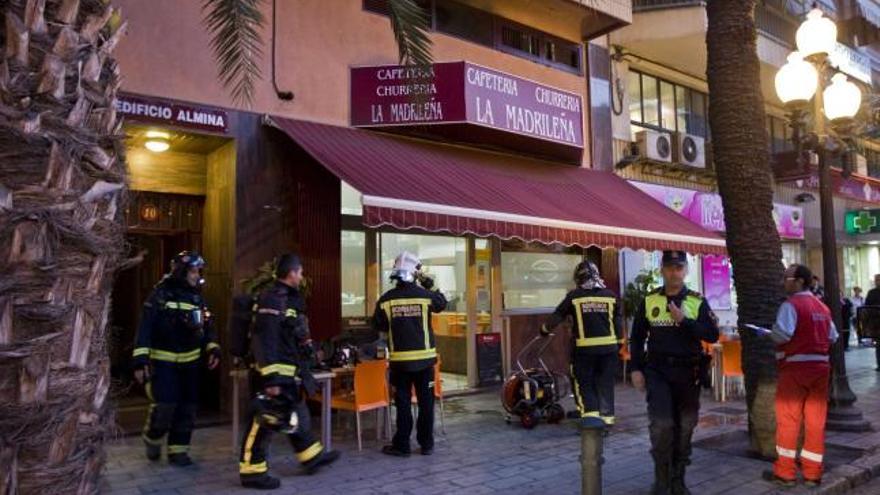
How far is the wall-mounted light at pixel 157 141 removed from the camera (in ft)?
26.3

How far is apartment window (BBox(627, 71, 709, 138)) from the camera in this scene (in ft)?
46.1

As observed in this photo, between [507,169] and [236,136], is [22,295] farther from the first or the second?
[507,169]

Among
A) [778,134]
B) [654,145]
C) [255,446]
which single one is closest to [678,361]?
[255,446]

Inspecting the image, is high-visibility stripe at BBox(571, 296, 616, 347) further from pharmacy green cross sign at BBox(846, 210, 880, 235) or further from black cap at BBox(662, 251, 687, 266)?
pharmacy green cross sign at BBox(846, 210, 880, 235)

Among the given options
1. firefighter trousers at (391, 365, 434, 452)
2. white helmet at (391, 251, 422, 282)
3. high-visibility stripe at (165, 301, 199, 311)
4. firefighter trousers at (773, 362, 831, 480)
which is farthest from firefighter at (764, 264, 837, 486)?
high-visibility stripe at (165, 301, 199, 311)

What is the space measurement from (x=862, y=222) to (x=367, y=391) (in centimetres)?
1806

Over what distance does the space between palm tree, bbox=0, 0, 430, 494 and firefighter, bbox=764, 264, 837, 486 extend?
4990 mm

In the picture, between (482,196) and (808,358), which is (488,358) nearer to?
(482,196)

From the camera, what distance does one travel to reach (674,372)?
5.18m

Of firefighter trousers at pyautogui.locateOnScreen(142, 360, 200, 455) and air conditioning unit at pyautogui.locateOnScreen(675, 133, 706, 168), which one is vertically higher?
air conditioning unit at pyautogui.locateOnScreen(675, 133, 706, 168)

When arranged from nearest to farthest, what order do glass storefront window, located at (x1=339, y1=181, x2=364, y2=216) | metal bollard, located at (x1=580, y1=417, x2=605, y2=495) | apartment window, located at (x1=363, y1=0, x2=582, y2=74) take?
metal bollard, located at (x1=580, y1=417, x2=605, y2=495) < glass storefront window, located at (x1=339, y1=181, x2=364, y2=216) < apartment window, located at (x1=363, y1=0, x2=582, y2=74)

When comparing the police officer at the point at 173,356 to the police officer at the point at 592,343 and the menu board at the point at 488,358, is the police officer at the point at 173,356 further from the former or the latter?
the menu board at the point at 488,358

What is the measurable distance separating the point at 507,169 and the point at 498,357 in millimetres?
2770

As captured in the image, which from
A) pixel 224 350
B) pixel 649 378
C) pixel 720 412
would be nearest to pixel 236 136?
pixel 224 350
